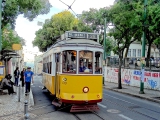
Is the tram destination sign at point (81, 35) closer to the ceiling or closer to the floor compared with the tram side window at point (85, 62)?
closer to the ceiling

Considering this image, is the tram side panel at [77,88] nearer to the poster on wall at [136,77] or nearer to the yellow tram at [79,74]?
the yellow tram at [79,74]

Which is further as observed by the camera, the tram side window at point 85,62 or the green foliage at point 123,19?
the green foliage at point 123,19

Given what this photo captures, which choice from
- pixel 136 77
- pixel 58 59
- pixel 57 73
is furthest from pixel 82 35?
pixel 136 77

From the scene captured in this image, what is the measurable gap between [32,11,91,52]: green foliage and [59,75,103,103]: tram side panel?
125 ft

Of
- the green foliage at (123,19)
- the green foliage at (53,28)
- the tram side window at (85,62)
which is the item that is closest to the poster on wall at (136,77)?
the green foliage at (123,19)

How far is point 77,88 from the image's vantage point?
1097 centimetres

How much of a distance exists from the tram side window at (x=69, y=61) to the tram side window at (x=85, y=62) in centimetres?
26

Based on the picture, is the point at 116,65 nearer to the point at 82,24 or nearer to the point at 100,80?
the point at 82,24

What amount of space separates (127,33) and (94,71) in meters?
12.9

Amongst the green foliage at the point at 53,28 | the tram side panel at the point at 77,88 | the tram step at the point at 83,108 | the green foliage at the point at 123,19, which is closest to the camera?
the tram side panel at the point at 77,88

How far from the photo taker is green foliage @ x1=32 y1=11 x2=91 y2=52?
164ft

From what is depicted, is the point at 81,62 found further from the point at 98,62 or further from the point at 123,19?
the point at 123,19

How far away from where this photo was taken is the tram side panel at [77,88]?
10930 millimetres

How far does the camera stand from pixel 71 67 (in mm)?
11234
